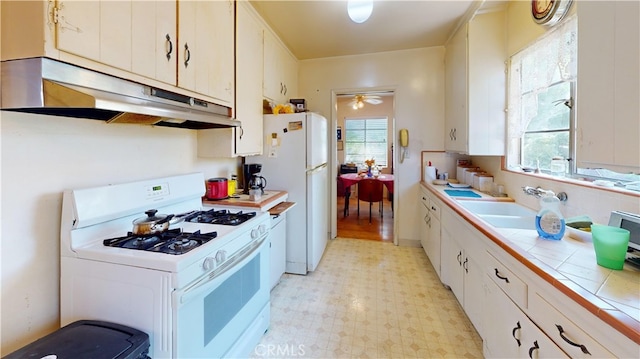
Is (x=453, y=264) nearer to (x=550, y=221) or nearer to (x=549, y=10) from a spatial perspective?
(x=550, y=221)

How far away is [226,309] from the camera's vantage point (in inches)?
53.5

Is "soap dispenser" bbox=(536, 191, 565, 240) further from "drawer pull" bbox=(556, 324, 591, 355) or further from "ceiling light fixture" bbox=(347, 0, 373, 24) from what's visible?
"ceiling light fixture" bbox=(347, 0, 373, 24)

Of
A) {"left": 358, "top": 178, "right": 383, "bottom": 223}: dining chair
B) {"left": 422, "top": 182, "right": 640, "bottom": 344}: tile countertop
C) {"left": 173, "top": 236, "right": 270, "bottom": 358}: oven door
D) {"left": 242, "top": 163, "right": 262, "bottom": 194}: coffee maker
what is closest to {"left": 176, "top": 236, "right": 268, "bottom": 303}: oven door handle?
{"left": 173, "top": 236, "right": 270, "bottom": 358}: oven door

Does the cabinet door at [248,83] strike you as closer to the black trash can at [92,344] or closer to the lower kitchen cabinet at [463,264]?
the black trash can at [92,344]

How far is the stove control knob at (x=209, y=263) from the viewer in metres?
1.14

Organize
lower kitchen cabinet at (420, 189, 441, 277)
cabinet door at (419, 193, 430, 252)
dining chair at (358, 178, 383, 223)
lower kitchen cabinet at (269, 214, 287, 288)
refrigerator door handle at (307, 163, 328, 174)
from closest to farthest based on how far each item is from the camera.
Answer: lower kitchen cabinet at (269, 214, 287, 288) < lower kitchen cabinet at (420, 189, 441, 277) < refrigerator door handle at (307, 163, 328, 174) < cabinet door at (419, 193, 430, 252) < dining chair at (358, 178, 383, 223)

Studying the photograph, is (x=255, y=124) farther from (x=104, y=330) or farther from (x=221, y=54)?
(x=104, y=330)

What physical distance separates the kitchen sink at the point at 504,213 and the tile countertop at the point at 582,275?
43 centimetres

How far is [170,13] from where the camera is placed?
138 centimetres

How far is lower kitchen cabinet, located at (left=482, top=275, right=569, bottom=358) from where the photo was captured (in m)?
0.98

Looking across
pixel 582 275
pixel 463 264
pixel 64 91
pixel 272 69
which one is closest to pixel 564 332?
pixel 582 275

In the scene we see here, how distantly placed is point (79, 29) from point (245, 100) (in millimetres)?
1284

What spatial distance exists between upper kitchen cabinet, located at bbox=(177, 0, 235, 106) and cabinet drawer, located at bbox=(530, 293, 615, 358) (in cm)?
199

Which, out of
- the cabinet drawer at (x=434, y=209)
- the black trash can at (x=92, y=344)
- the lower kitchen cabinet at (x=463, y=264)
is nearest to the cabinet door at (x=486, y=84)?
the cabinet drawer at (x=434, y=209)
